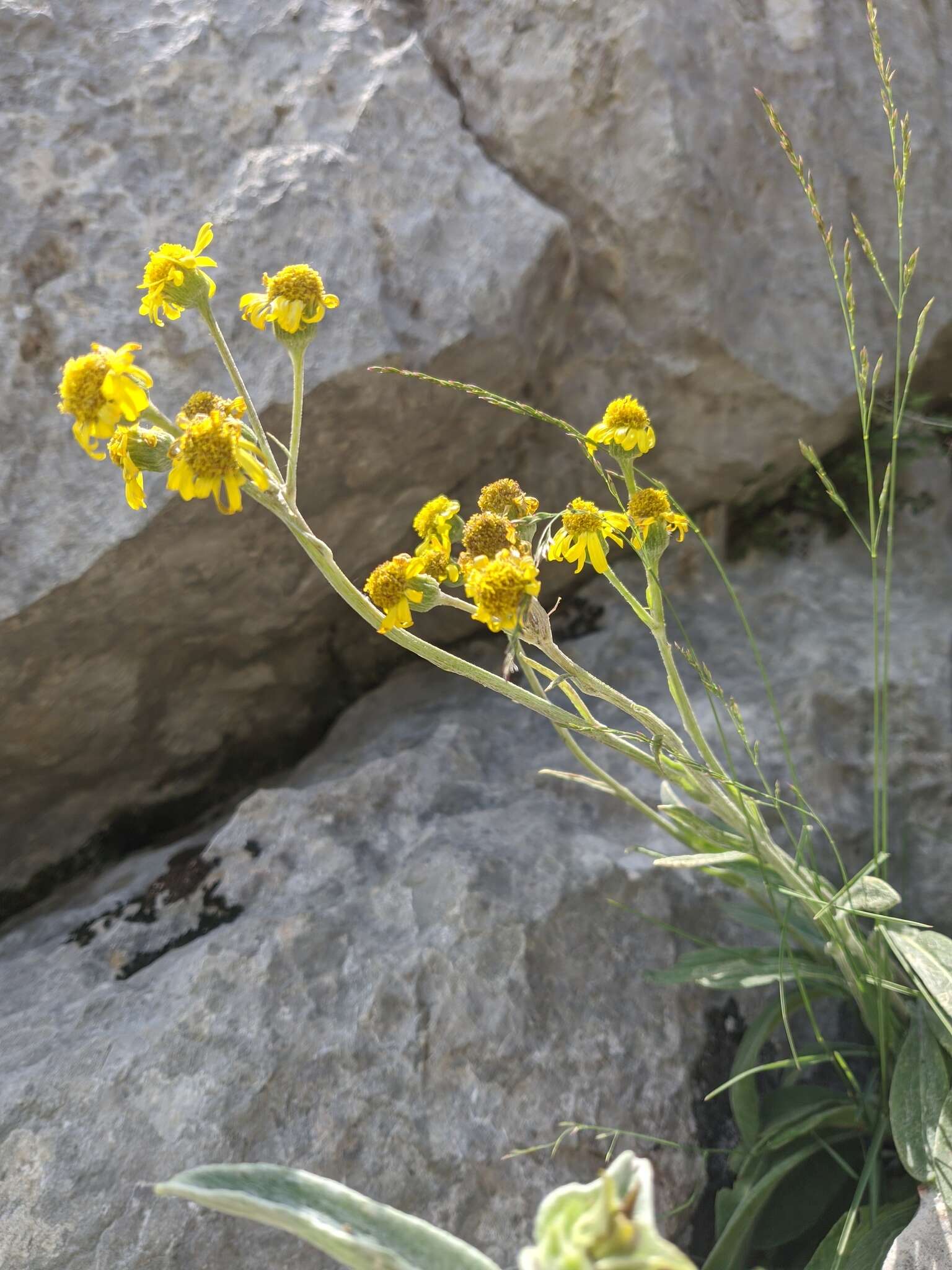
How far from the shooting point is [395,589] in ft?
3.88

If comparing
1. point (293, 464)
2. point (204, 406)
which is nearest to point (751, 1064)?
point (293, 464)

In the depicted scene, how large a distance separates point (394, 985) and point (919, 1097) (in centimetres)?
84

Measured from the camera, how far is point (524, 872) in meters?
1.85

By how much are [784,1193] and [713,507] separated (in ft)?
5.39

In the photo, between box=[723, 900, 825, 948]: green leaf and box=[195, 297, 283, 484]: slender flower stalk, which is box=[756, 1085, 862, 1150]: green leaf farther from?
box=[195, 297, 283, 484]: slender flower stalk

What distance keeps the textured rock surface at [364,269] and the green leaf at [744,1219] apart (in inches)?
60.4

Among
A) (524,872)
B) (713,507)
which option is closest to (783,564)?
(713,507)

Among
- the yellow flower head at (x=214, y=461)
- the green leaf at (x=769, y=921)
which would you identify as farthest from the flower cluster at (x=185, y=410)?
the green leaf at (x=769, y=921)

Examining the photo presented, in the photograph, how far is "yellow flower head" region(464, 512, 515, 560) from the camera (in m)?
1.23

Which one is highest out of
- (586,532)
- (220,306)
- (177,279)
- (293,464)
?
(177,279)

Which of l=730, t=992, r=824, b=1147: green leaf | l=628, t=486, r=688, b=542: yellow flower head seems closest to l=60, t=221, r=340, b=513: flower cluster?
l=628, t=486, r=688, b=542: yellow flower head

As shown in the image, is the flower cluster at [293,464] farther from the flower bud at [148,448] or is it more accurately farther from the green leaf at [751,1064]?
the green leaf at [751,1064]

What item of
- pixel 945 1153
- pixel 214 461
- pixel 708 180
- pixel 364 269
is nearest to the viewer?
pixel 214 461

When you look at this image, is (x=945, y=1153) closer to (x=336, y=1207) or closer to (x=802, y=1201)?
(x=802, y=1201)
